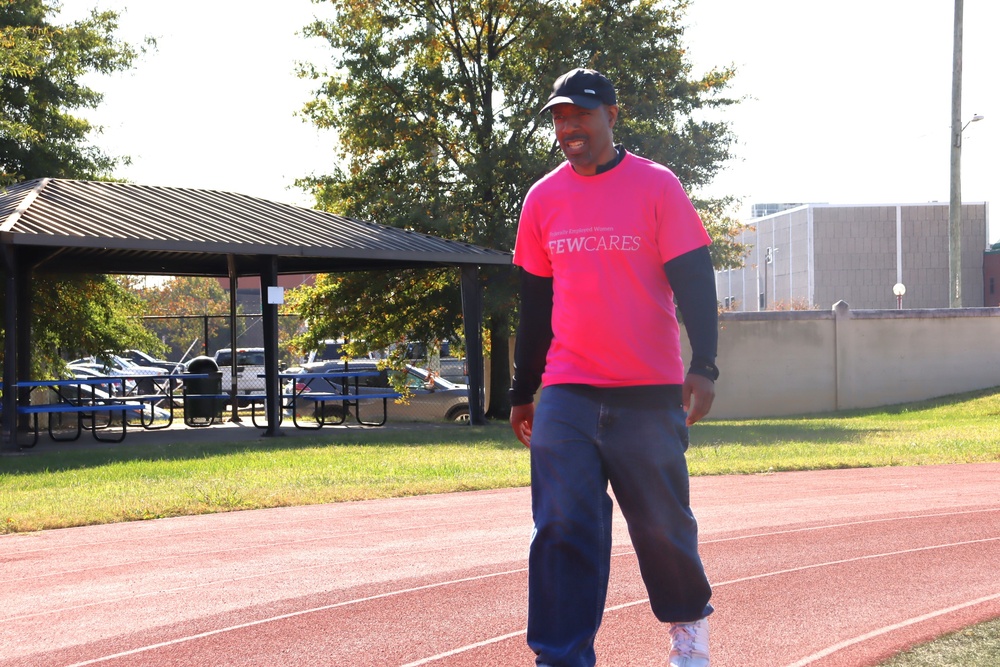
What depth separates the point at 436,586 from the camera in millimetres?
6699

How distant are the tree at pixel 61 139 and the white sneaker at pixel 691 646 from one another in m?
20.7

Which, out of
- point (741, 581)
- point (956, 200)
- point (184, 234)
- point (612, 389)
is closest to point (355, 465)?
point (184, 234)

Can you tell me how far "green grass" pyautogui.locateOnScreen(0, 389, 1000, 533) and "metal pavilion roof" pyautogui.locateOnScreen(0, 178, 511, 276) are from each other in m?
2.88

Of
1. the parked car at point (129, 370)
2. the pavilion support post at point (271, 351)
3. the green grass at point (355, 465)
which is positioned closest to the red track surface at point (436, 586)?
the green grass at point (355, 465)

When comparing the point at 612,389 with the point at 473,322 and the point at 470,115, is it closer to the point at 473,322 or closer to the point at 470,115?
the point at 473,322

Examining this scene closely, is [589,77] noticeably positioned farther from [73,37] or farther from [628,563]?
[73,37]

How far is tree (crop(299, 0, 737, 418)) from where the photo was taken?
24.5 m

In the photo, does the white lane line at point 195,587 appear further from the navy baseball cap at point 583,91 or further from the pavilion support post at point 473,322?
A: the pavilion support post at point 473,322

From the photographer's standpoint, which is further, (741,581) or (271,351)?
(271,351)

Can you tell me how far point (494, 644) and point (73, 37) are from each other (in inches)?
928

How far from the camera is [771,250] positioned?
100375 mm

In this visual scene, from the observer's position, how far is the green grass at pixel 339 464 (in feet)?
35.3

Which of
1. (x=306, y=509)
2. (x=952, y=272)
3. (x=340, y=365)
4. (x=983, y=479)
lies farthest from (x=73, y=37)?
(x=952, y=272)

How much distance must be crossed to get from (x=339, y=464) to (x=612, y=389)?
10615mm
